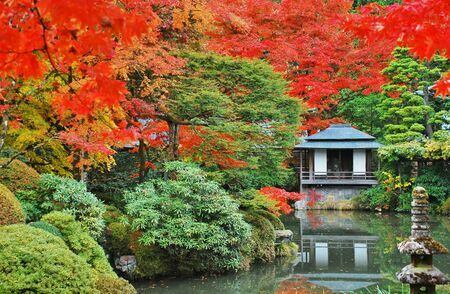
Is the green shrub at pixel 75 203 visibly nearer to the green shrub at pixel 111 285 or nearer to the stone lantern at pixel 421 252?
the green shrub at pixel 111 285

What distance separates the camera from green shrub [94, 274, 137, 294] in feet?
18.6

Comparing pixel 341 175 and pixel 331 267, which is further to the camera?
pixel 341 175

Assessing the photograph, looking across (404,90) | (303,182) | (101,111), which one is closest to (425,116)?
(404,90)

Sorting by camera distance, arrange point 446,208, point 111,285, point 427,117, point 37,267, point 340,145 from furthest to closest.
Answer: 1. point 340,145
2. point 427,117
3. point 446,208
4. point 111,285
5. point 37,267

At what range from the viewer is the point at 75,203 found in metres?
8.12

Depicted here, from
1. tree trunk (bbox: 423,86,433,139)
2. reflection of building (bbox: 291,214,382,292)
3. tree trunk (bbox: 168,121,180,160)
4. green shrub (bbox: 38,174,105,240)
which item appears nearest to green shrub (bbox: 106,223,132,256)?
green shrub (bbox: 38,174,105,240)

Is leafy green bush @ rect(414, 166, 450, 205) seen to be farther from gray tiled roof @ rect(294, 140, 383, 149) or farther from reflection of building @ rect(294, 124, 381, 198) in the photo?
gray tiled roof @ rect(294, 140, 383, 149)

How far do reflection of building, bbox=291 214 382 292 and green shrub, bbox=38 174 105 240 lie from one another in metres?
4.27

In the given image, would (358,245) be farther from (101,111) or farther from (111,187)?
(101,111)

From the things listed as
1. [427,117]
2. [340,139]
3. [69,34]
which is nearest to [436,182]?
[427,117]

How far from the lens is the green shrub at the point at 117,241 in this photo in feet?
29.4

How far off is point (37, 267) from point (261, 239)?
6.60 metres

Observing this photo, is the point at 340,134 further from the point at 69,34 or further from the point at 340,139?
the point at 69,34

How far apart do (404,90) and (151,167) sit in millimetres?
12341
